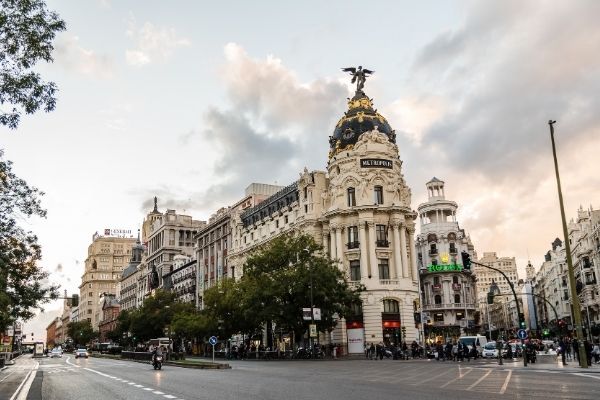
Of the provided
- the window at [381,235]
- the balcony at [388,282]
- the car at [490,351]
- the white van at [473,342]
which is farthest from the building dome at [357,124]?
the car at [490,351]

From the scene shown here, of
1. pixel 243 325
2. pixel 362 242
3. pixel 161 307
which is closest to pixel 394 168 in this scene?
pixel 362 242

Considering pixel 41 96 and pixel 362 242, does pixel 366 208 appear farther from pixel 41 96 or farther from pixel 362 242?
pixel 41 96

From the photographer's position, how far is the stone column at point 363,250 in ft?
225

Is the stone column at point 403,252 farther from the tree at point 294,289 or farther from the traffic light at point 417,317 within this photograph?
the tree at point 294,289

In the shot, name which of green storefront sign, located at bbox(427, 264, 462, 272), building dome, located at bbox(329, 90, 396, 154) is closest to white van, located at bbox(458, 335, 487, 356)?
building dome, located at bbox(329, 90, 396, 154)

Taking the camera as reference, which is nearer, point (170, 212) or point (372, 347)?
point (372, 347)

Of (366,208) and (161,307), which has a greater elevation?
(366,208)

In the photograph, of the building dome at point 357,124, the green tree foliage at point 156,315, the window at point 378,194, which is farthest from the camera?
the green tree foliage at point 156,315

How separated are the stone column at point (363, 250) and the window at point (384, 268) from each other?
1.95 meters

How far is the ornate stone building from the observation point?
109 meters

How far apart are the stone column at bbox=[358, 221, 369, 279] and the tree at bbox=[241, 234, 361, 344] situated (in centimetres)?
801

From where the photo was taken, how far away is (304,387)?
21875 millimetres

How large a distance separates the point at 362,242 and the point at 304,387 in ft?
158

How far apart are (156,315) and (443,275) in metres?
54.6
